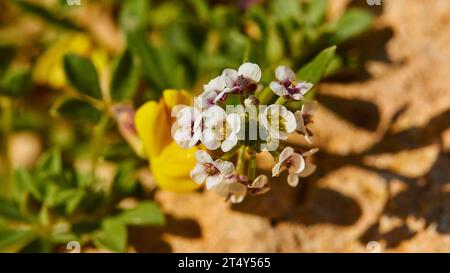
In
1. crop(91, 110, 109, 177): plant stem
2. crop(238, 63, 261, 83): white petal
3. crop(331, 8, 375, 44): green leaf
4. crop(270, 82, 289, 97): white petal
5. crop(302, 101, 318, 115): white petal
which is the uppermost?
crop(331, 8, 375, 44): green leaf

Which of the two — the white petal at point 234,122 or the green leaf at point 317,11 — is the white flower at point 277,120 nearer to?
the white petal at point 234,122

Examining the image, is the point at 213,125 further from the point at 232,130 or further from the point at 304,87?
the point at 304,87

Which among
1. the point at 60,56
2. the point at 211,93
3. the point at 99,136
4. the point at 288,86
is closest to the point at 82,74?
the point at 99,136

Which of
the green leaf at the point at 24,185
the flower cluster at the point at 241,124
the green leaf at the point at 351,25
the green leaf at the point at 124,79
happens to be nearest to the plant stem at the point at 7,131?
the green leaf at the point at 24,185

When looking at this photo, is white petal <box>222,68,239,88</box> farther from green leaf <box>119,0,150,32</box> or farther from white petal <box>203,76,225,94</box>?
green leaf <box>119,0,150,32</box>

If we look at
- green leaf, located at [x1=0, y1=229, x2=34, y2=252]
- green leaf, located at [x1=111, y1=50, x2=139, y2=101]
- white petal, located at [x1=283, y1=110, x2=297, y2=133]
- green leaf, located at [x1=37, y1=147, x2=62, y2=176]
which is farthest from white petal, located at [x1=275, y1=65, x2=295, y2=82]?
green leaf, located at [x1=0, y1=229, x2=34, y2=252]

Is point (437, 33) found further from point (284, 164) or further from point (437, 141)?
point (284, 164)
